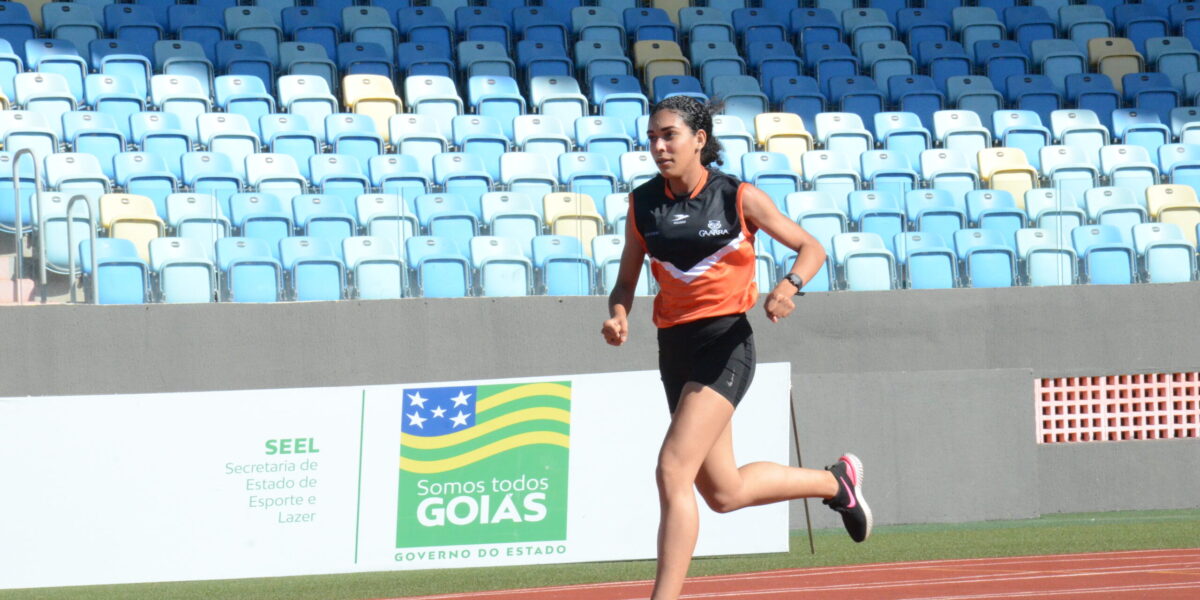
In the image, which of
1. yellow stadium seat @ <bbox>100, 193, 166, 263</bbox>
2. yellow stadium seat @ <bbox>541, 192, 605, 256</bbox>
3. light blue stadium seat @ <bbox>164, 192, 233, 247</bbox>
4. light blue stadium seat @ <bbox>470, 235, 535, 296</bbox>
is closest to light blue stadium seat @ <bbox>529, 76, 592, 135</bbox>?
yellow stadium seat @ <bbox>541, 192, 605, 256</bbox>

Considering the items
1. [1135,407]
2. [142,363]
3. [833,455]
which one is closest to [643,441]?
[833,455]

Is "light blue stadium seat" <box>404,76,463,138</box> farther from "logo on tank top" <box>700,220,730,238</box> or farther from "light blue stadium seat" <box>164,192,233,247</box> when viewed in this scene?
"logo on tank top" <box>700,220,730,238</box>

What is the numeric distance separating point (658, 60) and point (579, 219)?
17.8 feet

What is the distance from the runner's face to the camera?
17.4 feet

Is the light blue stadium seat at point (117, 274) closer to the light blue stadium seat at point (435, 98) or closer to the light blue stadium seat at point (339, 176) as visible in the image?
the light blue stadium seat at point (339, 176)

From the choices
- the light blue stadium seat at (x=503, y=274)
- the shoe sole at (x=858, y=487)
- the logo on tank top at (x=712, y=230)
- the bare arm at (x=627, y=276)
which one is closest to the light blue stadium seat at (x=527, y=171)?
the light blue stadium seat at (x=503, y=274)

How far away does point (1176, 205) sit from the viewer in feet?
47.0

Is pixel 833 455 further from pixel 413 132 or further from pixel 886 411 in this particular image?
pixel 413 132

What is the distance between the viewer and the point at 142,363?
1117cm

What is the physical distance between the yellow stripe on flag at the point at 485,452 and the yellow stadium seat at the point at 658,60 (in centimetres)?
834

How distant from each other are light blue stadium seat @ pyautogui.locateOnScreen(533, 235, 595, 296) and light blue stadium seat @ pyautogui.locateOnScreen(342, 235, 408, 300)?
1.13 m

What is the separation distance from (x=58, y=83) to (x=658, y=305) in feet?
34.8

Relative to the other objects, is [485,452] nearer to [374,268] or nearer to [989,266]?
[374,268]

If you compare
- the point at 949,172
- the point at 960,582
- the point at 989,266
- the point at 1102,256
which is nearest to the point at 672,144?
the point at 960,582
